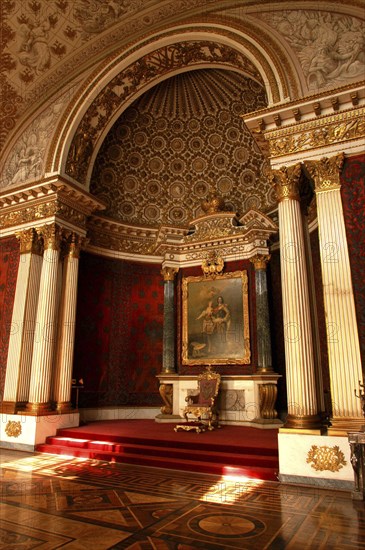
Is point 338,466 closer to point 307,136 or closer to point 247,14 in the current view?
point 307,136

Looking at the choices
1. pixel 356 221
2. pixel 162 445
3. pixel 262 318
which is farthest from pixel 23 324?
pixel 356 221

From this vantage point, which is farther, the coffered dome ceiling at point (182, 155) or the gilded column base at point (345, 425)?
the coffered dome ceiling at point (182, 155)

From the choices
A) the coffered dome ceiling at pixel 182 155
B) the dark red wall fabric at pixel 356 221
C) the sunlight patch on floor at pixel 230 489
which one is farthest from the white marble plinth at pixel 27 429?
the dark red wall fabric at pixel 356 221

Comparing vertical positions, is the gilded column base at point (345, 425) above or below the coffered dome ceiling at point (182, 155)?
below

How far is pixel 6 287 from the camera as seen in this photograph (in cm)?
1107

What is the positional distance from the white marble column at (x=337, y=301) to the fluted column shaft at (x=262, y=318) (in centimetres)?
394

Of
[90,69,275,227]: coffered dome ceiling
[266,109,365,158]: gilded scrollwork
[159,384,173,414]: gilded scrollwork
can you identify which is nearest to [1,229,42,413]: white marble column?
[90,69,275,227]: coffered dome ceiling

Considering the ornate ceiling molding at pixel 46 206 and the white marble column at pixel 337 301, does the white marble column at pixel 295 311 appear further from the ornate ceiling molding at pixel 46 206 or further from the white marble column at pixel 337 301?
the ornate ceiling molding at pixel 46 206

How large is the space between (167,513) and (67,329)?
652cm

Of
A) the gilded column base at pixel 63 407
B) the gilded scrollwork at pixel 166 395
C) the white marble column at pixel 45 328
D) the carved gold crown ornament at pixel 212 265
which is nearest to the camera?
the white marble column at pixel 45 328

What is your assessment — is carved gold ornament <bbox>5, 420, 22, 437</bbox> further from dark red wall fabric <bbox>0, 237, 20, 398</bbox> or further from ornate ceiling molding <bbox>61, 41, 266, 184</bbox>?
ornate ceiling molding <bbox>61, 41, 266, 184</bbox>

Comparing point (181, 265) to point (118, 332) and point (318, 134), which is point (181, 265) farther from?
point (318, 134)

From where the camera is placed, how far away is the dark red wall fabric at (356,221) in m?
6.67

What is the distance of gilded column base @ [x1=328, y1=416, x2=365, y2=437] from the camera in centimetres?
611
